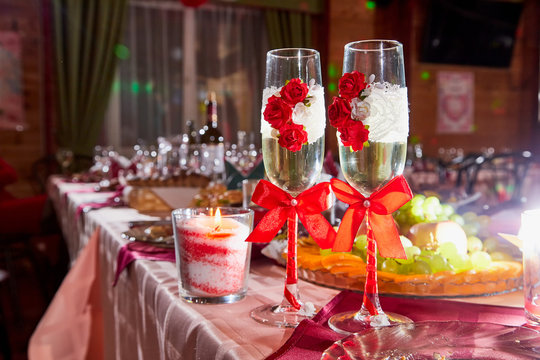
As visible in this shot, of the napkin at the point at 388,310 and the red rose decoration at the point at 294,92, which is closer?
the napkin at the point at 388,310

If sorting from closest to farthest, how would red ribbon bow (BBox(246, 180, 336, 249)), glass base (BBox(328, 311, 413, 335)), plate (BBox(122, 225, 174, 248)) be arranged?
1. glass base (BBox(328, 311, 413, 335))
2. red ribbon bow (BBox(246, 180, 336, 249))
3. plate (BBox(122, 225, 174, 248))

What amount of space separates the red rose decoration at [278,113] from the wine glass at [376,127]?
8 cm

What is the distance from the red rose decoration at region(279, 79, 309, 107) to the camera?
2.12ft

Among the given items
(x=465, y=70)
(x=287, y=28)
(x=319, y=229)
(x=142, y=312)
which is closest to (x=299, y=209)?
(x=319, y=229)

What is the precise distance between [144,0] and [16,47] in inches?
52.7

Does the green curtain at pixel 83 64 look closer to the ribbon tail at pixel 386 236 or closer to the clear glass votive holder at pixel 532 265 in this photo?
the ribbon tail at pixel 386 236

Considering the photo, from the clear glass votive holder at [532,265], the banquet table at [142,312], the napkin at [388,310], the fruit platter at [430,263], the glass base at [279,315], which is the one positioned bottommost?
the banquet table at [142,312]

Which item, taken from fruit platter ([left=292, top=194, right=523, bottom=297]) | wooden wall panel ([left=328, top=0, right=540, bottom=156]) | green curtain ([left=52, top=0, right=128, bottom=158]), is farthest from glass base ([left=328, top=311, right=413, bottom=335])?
wooden wall panel ([left=328, top=0, right=540, bottom=156])

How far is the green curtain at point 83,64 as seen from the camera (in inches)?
196

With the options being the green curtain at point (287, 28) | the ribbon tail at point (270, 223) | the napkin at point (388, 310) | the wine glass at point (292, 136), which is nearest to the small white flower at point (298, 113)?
the wine glass at point (292, 136)

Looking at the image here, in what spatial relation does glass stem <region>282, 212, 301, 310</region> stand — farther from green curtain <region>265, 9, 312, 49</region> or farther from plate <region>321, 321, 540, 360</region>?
green curtain <region>265, 9, 312, 49</region>

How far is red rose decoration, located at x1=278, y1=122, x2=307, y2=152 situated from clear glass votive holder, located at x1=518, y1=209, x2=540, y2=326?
27cm

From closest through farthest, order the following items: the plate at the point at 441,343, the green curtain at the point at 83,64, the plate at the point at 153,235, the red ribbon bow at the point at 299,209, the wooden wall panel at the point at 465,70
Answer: the plate at the point at 441,343 → the red ribbon bow at the point at 299,209 → the plate at the point at 153,235 → the green curtain at the point at 83,64 → the wooden wall panel at the point at 465,70

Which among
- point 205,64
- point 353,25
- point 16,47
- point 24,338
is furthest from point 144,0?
point 24,338
